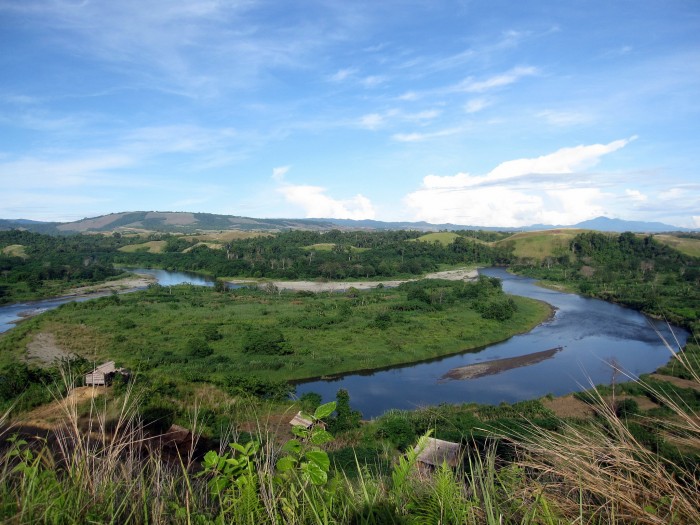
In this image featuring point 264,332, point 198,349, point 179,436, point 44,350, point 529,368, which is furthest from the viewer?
point 264,332

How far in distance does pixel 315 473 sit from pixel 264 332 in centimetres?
3246

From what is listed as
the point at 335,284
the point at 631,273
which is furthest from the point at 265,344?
the point at 631,273

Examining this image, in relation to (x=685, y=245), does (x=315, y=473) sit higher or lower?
higher

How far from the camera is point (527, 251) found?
104m

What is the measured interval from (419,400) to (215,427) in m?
13.1

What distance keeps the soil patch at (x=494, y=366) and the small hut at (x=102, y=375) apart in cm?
1927

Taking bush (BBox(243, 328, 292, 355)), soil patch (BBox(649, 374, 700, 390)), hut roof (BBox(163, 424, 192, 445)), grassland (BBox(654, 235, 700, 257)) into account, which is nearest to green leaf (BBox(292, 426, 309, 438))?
hut roof (BBox(163, 424, 192, 445))

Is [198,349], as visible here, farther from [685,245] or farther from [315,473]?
[685,245]

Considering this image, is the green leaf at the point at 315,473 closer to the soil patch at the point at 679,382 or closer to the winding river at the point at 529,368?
the winding river at the point at 529,368

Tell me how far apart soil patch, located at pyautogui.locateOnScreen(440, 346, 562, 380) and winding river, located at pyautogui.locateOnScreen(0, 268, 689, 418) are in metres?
0.17

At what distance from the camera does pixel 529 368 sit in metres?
30.0

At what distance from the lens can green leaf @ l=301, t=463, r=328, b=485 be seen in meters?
2.17

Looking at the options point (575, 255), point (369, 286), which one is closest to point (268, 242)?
point (369, 286)

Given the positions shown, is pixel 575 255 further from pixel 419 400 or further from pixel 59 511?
pixel 59 511
